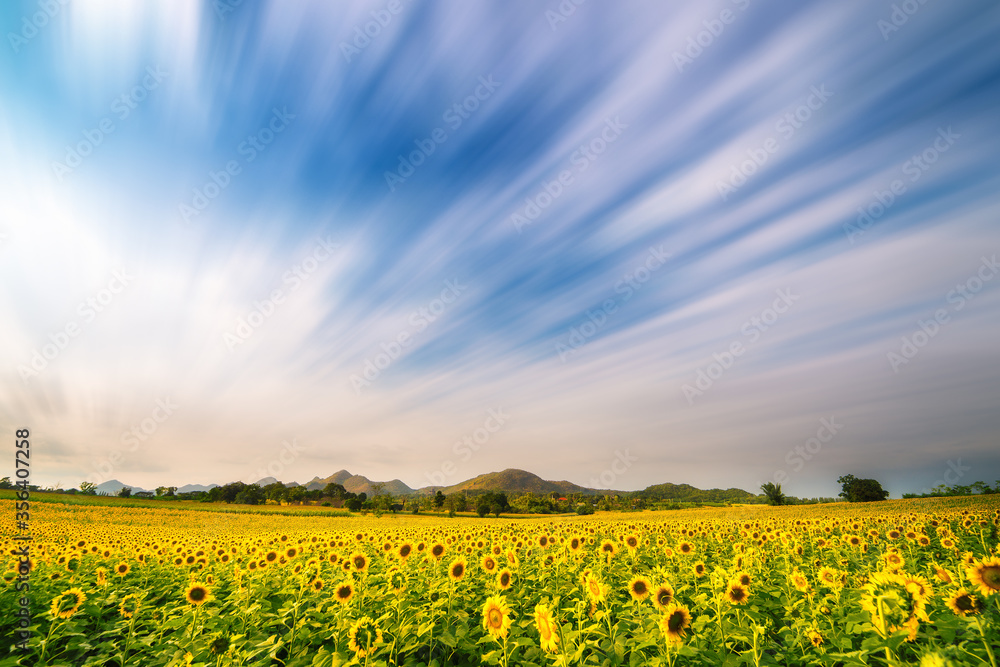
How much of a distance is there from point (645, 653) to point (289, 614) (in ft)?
16.5

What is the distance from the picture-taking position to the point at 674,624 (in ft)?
14.6

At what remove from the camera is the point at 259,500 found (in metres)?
98.4

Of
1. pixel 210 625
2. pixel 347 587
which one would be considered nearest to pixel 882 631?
pixel 347 587

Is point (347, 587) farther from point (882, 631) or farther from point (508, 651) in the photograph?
point (882, 631)

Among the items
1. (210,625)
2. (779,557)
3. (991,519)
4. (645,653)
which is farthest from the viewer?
(991,519)

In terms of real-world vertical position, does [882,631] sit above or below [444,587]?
above

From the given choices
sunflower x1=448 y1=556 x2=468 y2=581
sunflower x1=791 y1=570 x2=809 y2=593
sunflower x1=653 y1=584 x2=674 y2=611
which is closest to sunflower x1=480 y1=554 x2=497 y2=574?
sunflower x1=448 y1=556 x2=468 y2=581

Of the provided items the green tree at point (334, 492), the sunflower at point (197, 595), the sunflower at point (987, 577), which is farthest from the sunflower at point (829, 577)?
the green tree at point (334, 492)

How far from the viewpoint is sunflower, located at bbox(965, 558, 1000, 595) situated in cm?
401

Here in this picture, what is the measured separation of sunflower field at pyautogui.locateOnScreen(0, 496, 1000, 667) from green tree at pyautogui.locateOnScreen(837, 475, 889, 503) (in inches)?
2789

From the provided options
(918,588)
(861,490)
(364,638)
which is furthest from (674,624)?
(861,490)

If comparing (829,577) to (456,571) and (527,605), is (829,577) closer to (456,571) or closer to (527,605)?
(527,605)

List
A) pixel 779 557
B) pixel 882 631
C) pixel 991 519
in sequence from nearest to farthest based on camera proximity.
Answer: pixel 882 631, pixel 779 557, pixel 991 519

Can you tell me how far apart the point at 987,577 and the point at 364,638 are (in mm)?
6818
